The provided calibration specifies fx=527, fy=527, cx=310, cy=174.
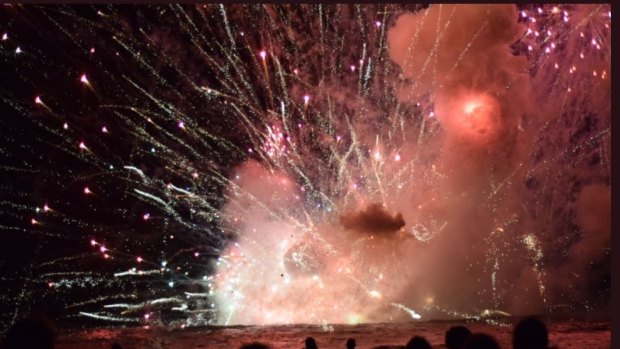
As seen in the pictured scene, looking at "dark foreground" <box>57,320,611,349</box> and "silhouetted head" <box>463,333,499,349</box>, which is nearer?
"silhouetted head" <box>463,333,499,349</box>

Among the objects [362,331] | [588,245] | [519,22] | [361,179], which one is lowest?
[362,331]

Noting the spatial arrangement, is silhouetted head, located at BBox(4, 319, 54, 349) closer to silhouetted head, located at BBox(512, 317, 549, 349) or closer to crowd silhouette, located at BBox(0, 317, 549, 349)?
crowd silhouette, located at BBox(0, 317, 549, 349)

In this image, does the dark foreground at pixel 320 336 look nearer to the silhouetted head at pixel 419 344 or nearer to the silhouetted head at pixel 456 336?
the silhouetted head at pixel 456 336

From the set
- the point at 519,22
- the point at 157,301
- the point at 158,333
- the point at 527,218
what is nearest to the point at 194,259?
the point at 157,301

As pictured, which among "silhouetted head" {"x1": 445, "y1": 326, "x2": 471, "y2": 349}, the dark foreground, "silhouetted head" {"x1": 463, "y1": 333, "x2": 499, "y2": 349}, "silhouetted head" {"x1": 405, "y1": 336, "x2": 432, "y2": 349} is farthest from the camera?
the dark foreground

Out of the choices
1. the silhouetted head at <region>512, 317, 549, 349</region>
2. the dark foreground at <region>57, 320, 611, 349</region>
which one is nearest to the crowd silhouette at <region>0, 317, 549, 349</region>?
the silhouetted head at <region>512, 317, 549, 349</region>

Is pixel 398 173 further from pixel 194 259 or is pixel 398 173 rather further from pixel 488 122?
pixel 194 259

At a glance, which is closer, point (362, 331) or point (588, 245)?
point (362, 331)
